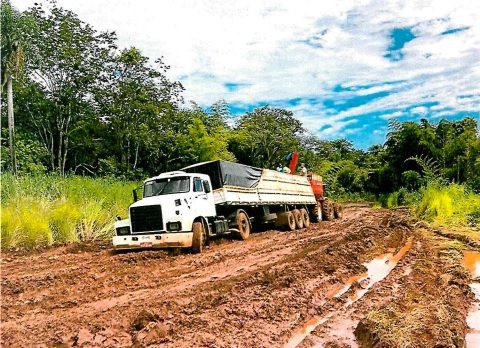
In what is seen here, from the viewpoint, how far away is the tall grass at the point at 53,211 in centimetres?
1110

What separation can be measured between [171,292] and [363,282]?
9.84 ft

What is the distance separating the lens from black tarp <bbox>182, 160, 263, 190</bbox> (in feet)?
43.9

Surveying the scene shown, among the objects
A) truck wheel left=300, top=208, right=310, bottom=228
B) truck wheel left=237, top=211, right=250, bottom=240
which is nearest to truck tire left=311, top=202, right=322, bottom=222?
truck wheel left=300, top=208, right=310, bottom=228

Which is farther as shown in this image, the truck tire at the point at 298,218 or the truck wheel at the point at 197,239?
the truck tire at the point at 298,218

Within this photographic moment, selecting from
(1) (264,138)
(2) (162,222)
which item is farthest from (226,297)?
(1) (264,138)

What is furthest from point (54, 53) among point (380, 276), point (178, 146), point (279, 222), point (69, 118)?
point (380, 276)

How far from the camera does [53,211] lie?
12086mm

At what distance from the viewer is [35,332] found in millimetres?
5172

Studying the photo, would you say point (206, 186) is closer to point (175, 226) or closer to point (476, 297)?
point (175, 226)

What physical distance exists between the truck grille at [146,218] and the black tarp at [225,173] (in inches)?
123

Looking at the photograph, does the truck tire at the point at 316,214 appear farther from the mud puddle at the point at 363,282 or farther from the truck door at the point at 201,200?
the truck door at the point at 201,200

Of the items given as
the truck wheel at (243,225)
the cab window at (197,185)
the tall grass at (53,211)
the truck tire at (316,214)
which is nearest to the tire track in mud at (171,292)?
the tall grass at (53,211)

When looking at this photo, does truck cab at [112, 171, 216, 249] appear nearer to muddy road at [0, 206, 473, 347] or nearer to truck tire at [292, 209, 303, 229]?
muddy road at [0, 206, 473, 347]

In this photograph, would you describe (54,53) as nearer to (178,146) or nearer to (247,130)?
(178,146)
